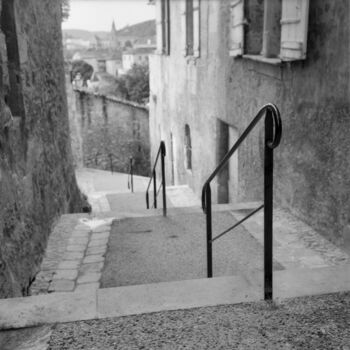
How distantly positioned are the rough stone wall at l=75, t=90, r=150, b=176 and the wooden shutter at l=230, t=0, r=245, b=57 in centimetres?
1201

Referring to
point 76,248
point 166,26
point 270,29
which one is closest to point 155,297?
point 76,248

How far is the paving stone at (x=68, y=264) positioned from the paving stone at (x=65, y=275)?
63mm

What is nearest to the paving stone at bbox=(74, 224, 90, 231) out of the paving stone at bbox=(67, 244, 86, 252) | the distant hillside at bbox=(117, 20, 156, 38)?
the paving stone at bbox=(67, 244, 86, 252)

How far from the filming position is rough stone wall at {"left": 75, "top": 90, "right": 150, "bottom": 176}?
18406 mm

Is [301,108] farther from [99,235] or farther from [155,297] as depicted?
[155,297]

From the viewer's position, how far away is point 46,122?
5.27m

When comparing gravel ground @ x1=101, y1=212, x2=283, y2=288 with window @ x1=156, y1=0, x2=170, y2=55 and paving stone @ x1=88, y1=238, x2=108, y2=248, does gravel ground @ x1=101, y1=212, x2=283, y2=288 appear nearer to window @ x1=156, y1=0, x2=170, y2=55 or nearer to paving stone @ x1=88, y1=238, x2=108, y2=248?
paving stone @ x1=88, y1=238, x2=108, y2=248

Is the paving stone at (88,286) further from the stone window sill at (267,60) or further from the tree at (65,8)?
the tree at (65,8)

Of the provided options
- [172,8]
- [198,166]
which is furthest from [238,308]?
[172,8]

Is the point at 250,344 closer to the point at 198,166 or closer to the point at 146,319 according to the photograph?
the point at 146,319

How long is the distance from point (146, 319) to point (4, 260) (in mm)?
1317

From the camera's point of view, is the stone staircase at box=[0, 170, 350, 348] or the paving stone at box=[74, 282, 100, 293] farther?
the paving stone at box=[74, 282, 100, 293]

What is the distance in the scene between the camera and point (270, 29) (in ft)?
18.3

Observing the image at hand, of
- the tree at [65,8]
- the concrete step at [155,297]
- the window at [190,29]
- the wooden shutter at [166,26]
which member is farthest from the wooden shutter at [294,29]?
the tree at [65,8]
